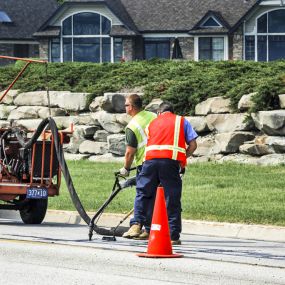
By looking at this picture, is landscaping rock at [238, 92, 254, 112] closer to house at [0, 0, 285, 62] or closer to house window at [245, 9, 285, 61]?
house at [0, 0, 285, 62]

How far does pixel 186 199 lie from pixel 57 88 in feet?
44.0

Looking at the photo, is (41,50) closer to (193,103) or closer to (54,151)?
(193,103)

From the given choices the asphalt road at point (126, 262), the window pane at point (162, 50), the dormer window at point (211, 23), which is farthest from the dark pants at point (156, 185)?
the window pane at point (162, 50)

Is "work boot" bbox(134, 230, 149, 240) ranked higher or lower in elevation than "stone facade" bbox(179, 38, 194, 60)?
lower

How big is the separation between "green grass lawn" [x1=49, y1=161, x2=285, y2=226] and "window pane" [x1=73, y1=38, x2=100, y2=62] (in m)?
42.0

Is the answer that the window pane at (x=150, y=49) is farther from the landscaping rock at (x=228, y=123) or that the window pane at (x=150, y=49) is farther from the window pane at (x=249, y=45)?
Answer: the landscaping rock at (x=228, y=123)

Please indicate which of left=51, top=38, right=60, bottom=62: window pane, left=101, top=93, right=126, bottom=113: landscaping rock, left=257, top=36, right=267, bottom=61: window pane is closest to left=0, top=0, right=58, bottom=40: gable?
left=51, top=38, right=60, bottom=62: window pane

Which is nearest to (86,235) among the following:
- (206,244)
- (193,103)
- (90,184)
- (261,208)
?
(206,244)

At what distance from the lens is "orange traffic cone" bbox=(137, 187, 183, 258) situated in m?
14.0

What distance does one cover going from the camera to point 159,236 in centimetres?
1399

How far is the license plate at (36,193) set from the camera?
1884 cm

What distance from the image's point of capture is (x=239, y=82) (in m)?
30.6

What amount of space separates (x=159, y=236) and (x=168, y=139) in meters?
2.23

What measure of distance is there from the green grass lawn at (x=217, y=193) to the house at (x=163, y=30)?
3884cm
